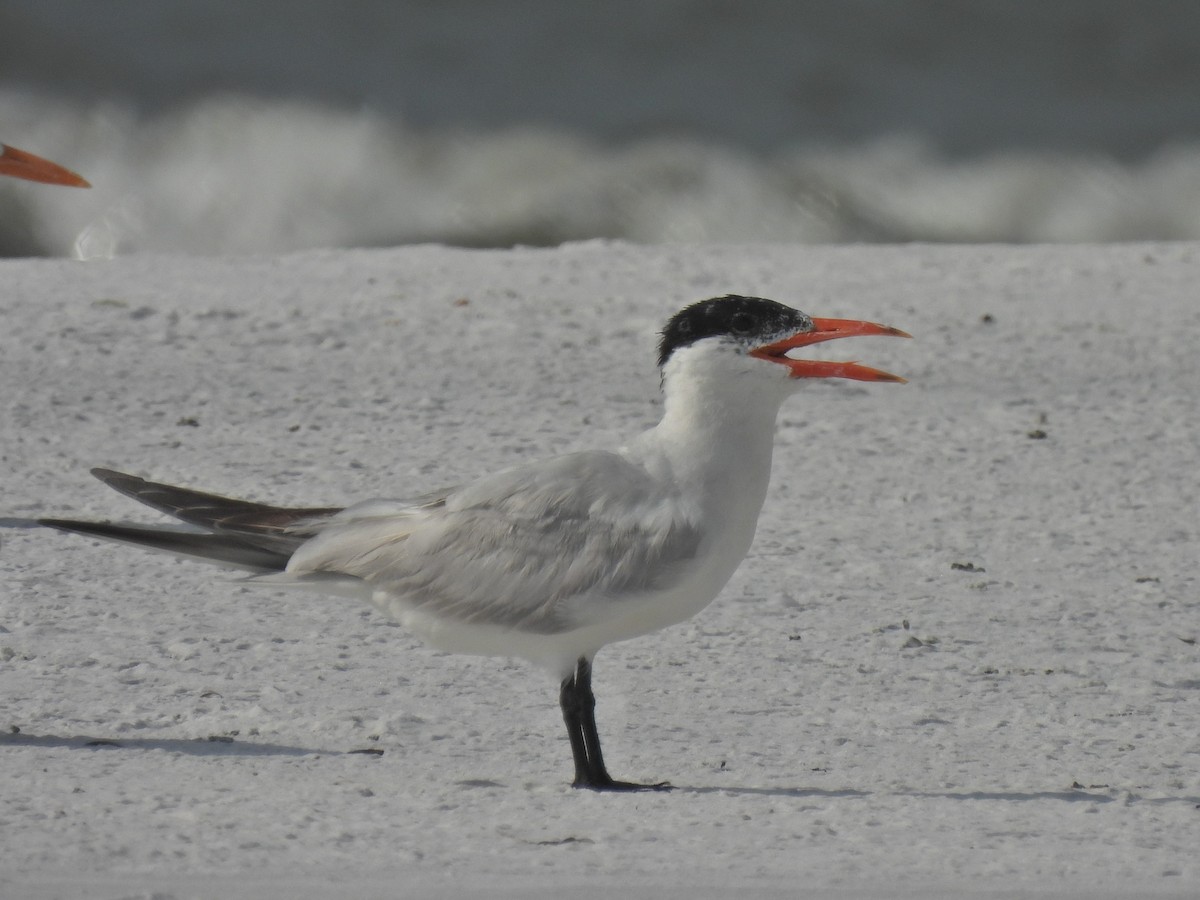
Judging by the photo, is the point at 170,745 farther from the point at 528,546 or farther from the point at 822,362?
the point at 822,362

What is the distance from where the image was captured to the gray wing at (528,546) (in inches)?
116

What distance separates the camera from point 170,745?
10.2 ft

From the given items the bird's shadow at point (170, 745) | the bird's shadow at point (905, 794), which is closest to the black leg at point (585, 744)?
the bird's shadow at point (905, 794)

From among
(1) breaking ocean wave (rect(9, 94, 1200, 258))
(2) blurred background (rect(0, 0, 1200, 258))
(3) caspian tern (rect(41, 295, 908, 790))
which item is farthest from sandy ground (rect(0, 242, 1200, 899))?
(2) blurred background (rect(0, 0, 1200, 258))

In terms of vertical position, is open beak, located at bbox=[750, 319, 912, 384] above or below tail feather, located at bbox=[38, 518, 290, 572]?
above

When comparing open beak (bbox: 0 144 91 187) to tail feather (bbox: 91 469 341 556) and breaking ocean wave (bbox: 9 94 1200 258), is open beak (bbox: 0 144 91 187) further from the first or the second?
breaking ocean wave (bbox: 9 94 1200 258)

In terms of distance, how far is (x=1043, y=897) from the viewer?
2.48 m

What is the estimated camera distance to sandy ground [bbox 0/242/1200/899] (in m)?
2.66

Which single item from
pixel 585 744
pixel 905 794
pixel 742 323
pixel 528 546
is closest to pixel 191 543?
pixel 528 546

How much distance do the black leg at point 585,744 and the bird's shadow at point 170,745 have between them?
1.16ft

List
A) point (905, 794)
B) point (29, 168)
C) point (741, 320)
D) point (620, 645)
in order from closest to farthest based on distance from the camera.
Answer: point (905, 794) < point (741, 320) < point (620, 645) < point (29, 168)

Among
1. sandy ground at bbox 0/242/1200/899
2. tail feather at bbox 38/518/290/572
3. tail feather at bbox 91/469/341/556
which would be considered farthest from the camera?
tail feather at bbox 91/469/341/556

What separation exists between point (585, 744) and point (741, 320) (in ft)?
2.46

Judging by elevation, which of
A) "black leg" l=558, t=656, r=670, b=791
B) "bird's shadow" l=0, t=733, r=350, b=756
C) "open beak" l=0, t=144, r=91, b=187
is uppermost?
"open beak" l=0, t=144, r=91, b=187
